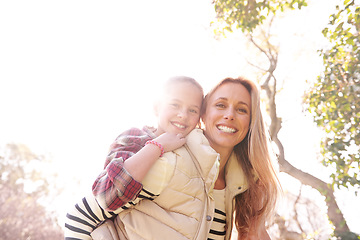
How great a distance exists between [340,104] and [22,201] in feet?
49.0

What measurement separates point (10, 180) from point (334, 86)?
1573 centimetres

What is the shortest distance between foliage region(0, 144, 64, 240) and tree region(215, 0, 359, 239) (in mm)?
11243

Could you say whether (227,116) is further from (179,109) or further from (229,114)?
(179,109)

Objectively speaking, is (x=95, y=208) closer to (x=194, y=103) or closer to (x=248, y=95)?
(x=194, y=103)

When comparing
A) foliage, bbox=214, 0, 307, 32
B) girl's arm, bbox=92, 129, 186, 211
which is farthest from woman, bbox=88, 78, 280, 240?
foliage, bbox=214, 0, 307, 32

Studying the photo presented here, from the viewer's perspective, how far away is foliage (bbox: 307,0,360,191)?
4.96 meters

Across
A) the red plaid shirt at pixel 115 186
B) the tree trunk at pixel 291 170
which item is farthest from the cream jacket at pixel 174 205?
the tree trunk at pixel 291 170

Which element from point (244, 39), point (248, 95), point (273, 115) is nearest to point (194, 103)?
point (248, 95)

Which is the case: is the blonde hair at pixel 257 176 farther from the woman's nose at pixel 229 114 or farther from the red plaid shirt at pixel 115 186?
the red plaid shirt at pixel 115 186

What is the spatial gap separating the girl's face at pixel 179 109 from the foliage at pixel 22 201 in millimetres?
14246

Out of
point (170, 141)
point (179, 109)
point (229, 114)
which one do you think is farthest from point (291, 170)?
point (170, 141)

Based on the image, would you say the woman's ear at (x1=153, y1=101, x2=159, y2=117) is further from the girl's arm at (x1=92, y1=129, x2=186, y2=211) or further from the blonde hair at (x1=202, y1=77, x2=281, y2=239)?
the girl's arm at (x1=92, y1=129, x2=186, y2=211)

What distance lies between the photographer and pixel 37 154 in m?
17.4

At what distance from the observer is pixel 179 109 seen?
262 cm
